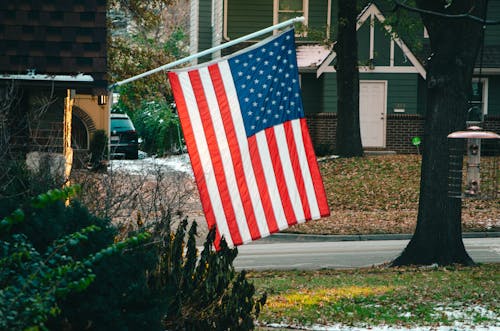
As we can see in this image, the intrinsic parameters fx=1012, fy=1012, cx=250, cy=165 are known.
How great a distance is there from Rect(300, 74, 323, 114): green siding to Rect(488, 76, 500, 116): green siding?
6.16 metres

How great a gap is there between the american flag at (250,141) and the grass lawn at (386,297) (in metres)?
1.47

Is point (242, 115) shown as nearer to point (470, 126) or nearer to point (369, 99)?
point (470, 126)

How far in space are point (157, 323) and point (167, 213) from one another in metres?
2.35

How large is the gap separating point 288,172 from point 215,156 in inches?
31.4

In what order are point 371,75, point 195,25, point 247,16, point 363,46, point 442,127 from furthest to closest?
point 195,25, point 247,16, point 371,75, point 363,46, point 442,127

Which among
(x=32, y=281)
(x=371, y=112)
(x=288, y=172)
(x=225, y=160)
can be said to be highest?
(x=371, y=112)

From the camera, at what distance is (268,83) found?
9992mm

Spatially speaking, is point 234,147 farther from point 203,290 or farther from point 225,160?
point 203,290

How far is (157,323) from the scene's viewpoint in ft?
22.1

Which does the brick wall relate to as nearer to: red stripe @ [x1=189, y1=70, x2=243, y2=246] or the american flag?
the american flag

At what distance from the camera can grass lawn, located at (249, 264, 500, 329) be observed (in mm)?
10773

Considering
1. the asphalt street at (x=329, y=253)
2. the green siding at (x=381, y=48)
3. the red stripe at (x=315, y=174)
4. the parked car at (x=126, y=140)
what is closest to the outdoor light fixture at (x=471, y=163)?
the asphalt street at (x=329, y=253)

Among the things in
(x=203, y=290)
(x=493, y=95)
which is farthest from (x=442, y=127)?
(x=493, y=95)

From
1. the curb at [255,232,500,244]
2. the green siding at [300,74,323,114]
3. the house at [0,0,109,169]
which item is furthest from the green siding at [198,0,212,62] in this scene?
the house at [0,0,109,169]
